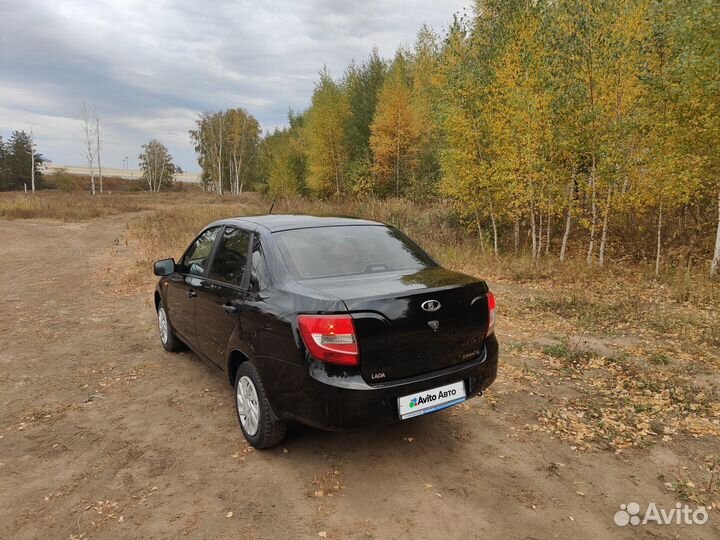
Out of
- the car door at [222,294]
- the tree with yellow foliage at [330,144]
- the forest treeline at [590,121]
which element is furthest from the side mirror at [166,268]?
the tree with yellow foliage at [330,144]

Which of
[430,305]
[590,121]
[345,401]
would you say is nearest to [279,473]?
[345,401]

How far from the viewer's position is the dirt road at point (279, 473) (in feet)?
8.04

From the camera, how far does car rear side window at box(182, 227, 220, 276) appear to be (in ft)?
13.5

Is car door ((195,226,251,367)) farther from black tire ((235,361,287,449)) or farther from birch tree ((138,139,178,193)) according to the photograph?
birch tree ((138,139,178,193))

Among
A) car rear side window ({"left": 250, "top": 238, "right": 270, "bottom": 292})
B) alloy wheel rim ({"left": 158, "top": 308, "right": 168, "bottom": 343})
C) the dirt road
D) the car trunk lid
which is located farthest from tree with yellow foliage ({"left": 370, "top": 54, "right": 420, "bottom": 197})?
the car trunk lid

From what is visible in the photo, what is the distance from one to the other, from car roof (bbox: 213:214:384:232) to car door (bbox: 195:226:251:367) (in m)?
0.13

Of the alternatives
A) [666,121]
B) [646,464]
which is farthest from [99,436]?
[666,121]

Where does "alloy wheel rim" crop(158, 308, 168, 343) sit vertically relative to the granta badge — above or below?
below

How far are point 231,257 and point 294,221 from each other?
60 cm

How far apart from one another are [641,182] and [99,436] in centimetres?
1182

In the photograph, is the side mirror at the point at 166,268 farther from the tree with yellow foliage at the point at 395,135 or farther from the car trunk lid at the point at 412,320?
the tree with yellow foliage at the point at 395,135

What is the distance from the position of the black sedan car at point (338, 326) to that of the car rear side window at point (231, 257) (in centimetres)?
1

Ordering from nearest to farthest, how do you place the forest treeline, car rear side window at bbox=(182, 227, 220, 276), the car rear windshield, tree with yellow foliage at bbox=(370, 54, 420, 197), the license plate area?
the license plate area < the car rear windshield < car rear side window at bbox=(182, 227, 220, 276) < the forest treeline < tree with yellow foliage at bbox=(370, 54, 420, 197)

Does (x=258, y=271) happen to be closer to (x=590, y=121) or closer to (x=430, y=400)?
(x=430, y=400)
